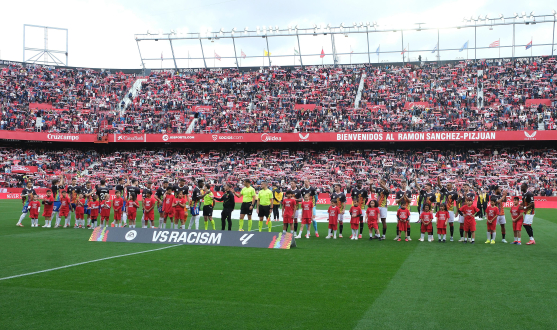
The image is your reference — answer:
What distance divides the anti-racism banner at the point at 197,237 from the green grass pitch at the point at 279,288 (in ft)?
1.50

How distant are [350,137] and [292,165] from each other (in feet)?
18.5

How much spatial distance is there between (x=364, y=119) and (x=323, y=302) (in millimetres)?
37228

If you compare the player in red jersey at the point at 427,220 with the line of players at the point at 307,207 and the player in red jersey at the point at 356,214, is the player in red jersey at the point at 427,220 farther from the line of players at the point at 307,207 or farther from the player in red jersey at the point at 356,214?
the player in red jersey at the point at 356,214

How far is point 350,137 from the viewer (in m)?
41.1

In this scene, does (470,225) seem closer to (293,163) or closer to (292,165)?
(292,165)

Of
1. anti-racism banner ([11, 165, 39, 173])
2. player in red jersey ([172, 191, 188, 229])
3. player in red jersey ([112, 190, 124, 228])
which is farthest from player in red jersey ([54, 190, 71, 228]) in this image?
anti-racism banner ([11, 165, 39, 173])

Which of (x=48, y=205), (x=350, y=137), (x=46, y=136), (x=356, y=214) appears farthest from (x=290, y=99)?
(x=356, y=214)

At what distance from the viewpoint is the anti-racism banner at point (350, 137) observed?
126ft

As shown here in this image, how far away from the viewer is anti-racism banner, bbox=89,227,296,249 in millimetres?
13000

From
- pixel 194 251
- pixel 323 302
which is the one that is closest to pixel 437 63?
pixel 194 251

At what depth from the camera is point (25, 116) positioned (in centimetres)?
4616

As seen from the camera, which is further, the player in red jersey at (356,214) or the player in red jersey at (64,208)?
the player in red jersey at (64,208)

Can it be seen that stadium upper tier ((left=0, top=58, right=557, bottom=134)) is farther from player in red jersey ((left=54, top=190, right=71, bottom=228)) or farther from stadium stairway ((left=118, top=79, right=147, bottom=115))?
player in red jersey ((left=54, top=190, right=71, bottom=228))

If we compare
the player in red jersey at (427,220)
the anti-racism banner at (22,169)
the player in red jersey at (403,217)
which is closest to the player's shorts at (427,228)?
the player in red jersey at (427,220)
